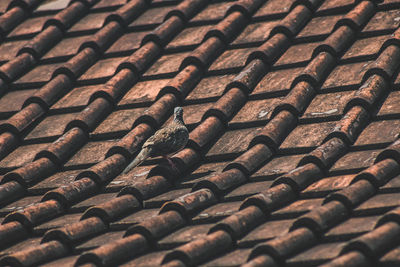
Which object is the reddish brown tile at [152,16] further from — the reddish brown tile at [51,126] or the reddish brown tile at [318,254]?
the reddish brown tile at [318,254]

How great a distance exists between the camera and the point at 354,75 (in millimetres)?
7262

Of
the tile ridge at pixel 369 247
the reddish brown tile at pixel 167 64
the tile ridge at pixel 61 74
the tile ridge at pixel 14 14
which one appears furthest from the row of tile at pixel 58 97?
the tile ridge at pixel 369 247

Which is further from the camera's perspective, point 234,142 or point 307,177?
point 234,142

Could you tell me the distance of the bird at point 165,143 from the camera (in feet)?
22.9

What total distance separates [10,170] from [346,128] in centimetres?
324

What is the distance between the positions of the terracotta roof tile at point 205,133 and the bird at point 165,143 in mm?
107

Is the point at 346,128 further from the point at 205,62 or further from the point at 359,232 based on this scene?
the point at 205,62

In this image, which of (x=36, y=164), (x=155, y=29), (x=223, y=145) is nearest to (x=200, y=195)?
(x=223, y=145)

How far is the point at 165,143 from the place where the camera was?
23.0 ft

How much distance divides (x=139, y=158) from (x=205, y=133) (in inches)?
25.2

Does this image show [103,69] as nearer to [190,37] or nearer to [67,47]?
[67,47]

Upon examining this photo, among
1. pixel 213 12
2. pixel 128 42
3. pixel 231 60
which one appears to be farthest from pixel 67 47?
pixel 231 60

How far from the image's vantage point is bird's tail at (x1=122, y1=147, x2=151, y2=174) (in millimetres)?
6969

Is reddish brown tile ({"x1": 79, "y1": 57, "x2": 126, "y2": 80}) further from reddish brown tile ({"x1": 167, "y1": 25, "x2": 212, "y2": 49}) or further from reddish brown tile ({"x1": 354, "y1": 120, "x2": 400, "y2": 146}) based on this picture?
reddish brown tile ({"x1": 354, "y1": 120, "x2": 400, "y2": 146})
